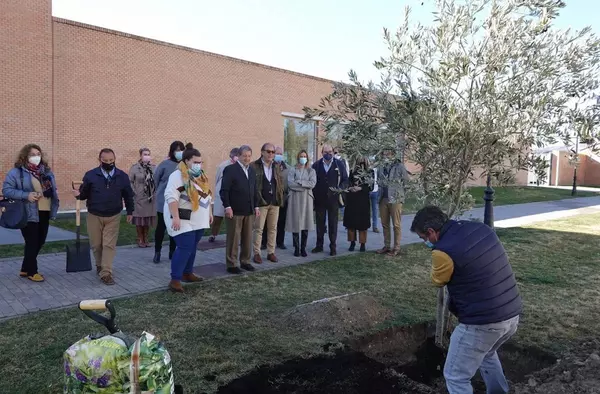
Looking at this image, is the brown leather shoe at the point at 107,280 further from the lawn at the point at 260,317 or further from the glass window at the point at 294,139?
the glass window at the point at 294,139

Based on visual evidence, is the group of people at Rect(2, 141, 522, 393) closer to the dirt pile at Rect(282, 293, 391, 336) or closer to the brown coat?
the brown coat

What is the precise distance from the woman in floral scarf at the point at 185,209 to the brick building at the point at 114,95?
847 centimetres

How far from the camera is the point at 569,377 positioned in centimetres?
404

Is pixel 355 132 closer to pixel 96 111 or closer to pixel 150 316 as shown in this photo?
pixel 150 316

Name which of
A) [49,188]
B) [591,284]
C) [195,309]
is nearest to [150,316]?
[195,309]

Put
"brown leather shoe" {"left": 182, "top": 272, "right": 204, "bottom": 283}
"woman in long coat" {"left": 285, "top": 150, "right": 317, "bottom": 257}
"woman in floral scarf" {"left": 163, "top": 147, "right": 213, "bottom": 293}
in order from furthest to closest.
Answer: "woman in long coat" {"left": 285, "top": 150, "right": 317, "bottom": 257}
"brown leather shoe" {"left": 182, "top": 272, "right": 204, "bottom": 283}
"woman in floral scarf" {"left": 163, "top": 147, "right": 213, "bottom": 293}

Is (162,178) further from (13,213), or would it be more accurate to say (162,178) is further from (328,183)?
(328,183)

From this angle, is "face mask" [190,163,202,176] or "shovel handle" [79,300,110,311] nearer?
"shovel handle" [79,300,110,311]

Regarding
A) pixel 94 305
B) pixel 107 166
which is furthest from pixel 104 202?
pixel 94 305

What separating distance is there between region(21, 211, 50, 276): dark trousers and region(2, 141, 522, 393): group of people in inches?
0.5

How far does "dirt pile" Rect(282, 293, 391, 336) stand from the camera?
506 cm

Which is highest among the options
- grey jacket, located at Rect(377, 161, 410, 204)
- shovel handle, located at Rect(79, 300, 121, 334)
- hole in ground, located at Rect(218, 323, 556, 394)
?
grey jacket, located at Rect(377, 161, 410, 204)

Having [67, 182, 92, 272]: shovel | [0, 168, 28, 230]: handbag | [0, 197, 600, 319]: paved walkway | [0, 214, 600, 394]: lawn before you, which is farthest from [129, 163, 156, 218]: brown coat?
[0, 214, 600, 394]: lawn

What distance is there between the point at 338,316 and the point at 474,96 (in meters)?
2.65
